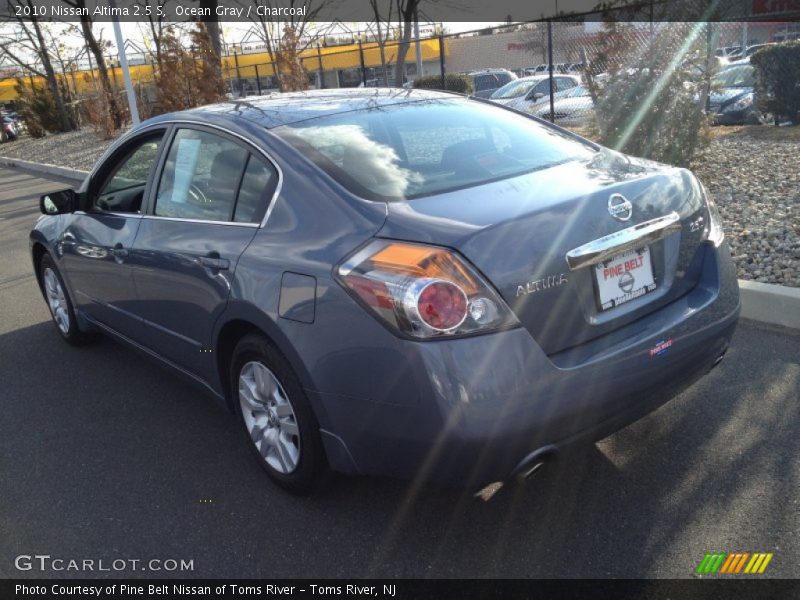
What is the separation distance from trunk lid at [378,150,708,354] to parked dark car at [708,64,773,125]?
11.5 meters

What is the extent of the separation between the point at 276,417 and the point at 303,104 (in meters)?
1.60

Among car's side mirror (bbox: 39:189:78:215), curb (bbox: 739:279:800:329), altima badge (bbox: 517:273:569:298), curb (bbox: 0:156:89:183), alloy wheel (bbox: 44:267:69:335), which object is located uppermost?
car's side mirror (bbox: 39:189:78:215)

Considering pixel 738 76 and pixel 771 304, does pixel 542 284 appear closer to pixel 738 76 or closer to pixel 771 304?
pixel 771 304

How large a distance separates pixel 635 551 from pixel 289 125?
2285 mm

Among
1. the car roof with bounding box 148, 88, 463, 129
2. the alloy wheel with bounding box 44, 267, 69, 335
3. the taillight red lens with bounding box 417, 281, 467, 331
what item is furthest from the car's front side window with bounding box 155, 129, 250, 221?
the alloy wheel with bounding box 44, 267, 69, 335

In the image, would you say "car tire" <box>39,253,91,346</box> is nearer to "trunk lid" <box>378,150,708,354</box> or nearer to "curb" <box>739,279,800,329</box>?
"trunk lid" <box>378,150,708,354</box>

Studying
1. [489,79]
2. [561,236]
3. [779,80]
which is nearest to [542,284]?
[561,236]

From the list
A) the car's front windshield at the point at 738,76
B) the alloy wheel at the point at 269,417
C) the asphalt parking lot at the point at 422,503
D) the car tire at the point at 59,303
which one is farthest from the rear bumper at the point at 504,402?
the car's front windshield at the point at 738,76

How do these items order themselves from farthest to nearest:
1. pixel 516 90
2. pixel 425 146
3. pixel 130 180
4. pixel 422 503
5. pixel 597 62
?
pixel 516 90
pixel 597 62
pixel 130 180
pixel 425 146
pixel 422 503

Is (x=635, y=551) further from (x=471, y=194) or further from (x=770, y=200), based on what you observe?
(x=770, y=200)

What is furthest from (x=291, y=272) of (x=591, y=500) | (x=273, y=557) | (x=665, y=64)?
(x=665, y=64)

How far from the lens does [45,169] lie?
19047 mm

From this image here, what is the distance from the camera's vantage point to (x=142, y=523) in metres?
3.11

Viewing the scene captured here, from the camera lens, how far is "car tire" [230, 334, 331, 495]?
9.41 ft
